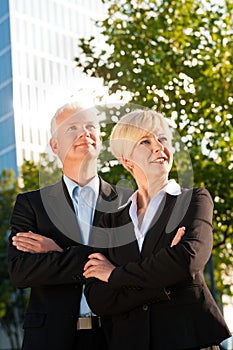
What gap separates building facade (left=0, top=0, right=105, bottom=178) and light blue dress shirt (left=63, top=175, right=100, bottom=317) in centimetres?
7876

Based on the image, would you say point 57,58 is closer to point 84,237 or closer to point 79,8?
point 79,8

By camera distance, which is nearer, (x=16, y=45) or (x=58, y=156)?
(x=58, y=156)

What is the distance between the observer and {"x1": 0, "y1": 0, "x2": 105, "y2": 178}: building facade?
280 feet

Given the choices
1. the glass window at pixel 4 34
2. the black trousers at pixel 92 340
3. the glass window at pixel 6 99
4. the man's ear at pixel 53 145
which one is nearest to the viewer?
the black trousers at pixel 92 340

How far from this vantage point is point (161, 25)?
16.7m

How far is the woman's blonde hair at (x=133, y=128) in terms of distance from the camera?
13.2 ft

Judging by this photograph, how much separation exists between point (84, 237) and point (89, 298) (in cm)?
52

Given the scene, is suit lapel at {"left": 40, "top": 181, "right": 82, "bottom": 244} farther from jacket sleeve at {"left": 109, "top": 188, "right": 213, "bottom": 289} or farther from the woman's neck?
jacket sleeve at {"left": 109, "top": 188, "right": 213, "bottom": 289}

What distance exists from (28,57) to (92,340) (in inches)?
3316

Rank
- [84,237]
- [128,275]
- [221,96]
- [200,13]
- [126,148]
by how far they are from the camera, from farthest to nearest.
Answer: [200,13]
[221,96]
[84,237]
[126,148]
[128,275]

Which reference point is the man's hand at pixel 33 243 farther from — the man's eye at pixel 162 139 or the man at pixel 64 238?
the man's eye at pixel 162 139

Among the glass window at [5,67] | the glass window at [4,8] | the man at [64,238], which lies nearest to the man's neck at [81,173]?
the man at [64,238]

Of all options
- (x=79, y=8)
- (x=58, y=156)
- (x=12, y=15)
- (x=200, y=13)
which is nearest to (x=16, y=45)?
(x=12, y=15)

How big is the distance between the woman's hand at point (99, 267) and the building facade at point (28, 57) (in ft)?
260
